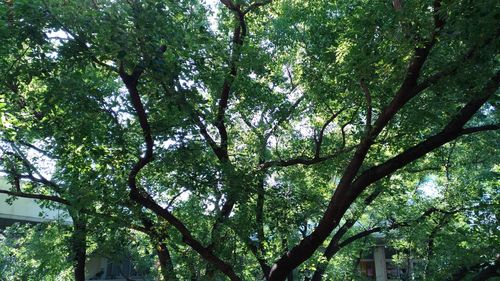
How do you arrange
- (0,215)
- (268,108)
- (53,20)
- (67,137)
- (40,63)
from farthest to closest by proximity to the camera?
(0,215), (268,108), (67,137), (40,63), (53,20)

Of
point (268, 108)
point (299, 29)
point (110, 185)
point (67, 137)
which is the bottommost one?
point (110, 185)

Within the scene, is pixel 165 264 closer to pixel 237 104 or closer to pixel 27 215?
pixel 237 104

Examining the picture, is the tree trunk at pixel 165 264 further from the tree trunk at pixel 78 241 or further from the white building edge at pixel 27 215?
the white building edge at pixel 27 215

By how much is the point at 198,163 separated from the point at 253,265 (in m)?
4.96

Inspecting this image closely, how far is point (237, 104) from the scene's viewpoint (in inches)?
355

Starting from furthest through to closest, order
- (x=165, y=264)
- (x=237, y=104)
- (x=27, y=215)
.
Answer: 1. (x=27, y=215)
2. (x=165, y=264)
3. (x=237, y=104)

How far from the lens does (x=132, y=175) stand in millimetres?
7035

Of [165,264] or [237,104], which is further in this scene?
[165,264]

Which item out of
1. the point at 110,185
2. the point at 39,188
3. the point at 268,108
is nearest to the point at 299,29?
the point at 268,108

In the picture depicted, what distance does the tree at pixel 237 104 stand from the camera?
5.15 m

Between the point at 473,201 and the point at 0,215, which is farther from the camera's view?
the point at 0,215

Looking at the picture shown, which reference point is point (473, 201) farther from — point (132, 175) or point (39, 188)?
point (39, 188)

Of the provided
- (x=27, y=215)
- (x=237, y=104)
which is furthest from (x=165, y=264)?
(x=27, y=215)

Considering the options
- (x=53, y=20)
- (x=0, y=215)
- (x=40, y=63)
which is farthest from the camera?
(x=0, y=215)
